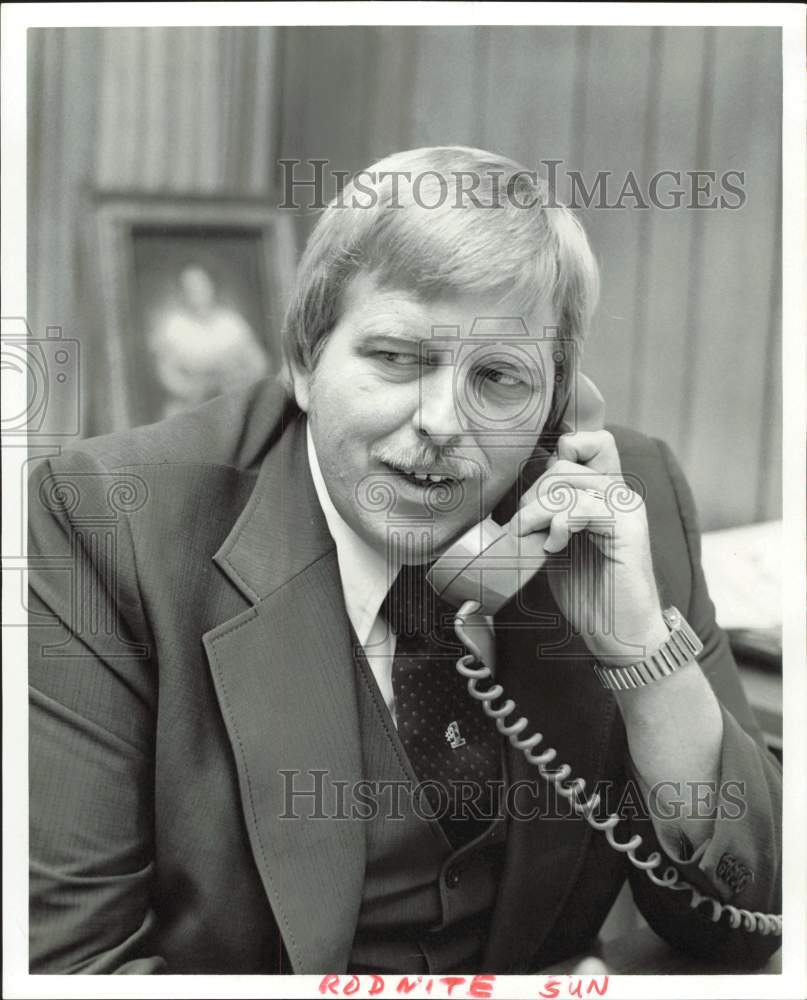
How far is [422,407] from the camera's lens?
1.33 m

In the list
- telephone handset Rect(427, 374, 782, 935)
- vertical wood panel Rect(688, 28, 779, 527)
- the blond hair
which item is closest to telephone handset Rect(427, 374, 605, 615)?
telephone handset Rect(427, 374, 782, 935)

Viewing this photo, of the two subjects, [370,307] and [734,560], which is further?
[734,560]

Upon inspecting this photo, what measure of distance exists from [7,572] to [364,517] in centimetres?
53

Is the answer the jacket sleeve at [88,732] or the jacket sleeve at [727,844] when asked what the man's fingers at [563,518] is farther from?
the jacket sleeve at [88,732]

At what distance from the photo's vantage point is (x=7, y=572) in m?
1.43

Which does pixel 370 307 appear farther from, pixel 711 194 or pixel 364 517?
pixel 711 194

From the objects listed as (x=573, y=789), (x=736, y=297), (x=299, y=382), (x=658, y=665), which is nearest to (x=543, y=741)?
(x=573, y=789)

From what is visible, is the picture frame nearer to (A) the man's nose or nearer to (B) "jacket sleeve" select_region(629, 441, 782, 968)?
(A) the man's nose

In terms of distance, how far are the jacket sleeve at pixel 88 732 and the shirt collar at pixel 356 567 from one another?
0.25 metres

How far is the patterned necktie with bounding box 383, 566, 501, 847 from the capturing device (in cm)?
140

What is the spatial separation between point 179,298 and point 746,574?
97 cm

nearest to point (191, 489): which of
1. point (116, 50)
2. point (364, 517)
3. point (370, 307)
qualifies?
point (364, 517)

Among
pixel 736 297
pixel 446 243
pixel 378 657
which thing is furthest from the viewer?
pixel 736 297

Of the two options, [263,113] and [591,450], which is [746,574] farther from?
[263,113]
